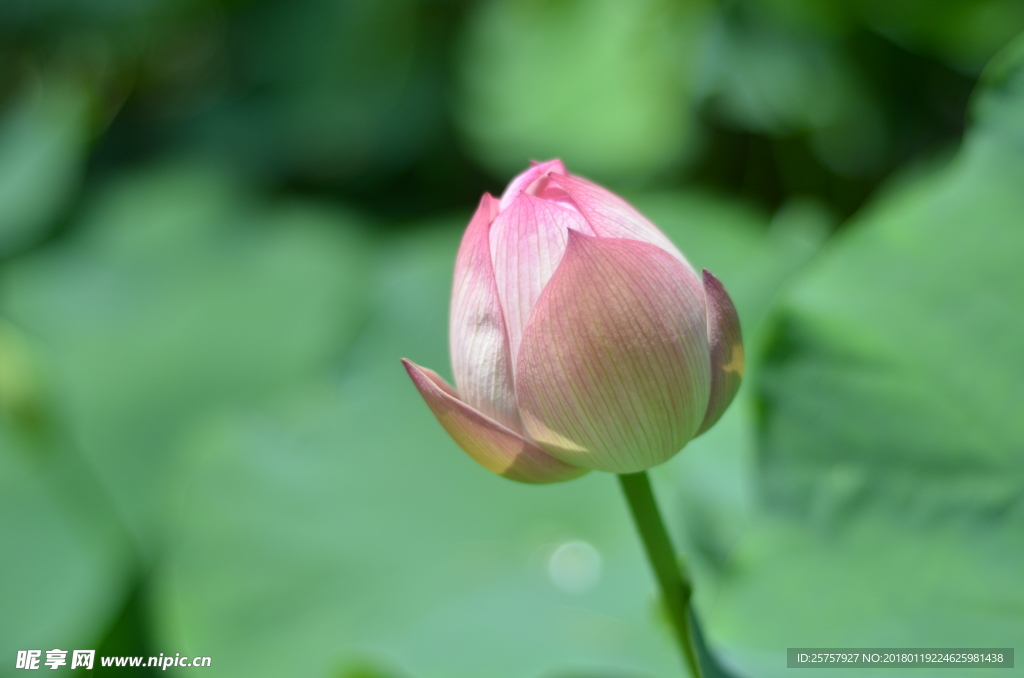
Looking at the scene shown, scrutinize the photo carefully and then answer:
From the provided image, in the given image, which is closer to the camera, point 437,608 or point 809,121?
point 437,608

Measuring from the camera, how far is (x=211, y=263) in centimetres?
173

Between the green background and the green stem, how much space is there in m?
0.12

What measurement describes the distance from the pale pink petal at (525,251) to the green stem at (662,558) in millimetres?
93

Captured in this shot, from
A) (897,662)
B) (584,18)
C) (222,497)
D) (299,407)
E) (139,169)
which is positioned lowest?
(897,662)

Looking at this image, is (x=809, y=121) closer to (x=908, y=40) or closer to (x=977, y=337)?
(x=908, y=40)

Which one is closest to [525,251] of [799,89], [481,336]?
[481,336]

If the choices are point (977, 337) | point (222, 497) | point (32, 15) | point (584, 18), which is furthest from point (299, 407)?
point (32, 15)

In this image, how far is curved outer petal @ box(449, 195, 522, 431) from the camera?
0.40 metres

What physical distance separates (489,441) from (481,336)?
48 millimetres

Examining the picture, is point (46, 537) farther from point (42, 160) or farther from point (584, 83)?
point (584, 83)

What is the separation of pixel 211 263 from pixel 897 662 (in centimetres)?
150

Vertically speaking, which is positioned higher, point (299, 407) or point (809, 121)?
point (809, 121)

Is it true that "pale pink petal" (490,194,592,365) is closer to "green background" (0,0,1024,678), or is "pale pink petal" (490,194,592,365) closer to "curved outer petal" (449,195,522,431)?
"curved outer petal" (449,195,522,431)

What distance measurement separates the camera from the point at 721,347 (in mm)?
391
